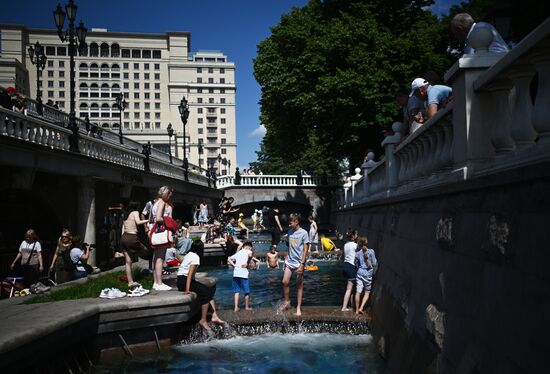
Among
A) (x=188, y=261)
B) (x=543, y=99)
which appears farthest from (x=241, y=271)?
(x=543, y=99)

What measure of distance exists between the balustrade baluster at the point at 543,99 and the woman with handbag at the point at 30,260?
40.0 ft

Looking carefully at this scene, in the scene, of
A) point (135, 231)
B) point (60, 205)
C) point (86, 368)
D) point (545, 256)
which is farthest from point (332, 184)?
point (545, 256)

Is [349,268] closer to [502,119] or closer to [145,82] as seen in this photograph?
[502,119]

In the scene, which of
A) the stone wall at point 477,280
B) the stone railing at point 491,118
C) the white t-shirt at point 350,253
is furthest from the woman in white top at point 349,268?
the stone railing at point 491,118

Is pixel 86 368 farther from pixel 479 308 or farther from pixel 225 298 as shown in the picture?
pixel 225 298

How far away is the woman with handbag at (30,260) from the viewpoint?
13047mm

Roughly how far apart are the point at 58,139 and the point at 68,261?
4908 mm

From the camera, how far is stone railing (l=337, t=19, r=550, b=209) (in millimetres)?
4125

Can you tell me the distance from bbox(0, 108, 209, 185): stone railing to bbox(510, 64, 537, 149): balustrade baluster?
486 inches

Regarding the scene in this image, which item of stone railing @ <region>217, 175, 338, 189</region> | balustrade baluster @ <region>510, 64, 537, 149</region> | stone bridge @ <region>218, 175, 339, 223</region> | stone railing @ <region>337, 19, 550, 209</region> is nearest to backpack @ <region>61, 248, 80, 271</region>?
stone railing @ <region>337, 19, 550, 209</region>

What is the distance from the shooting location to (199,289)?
10422mm

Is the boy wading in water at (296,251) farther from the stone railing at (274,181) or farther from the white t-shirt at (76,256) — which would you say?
the stone railing at (274,181)

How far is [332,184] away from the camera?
56.4 meters

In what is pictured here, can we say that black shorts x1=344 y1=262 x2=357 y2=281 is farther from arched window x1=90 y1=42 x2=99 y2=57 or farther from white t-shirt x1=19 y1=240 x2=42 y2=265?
arched window x1=90 y1=42 x2=99 y2=57
